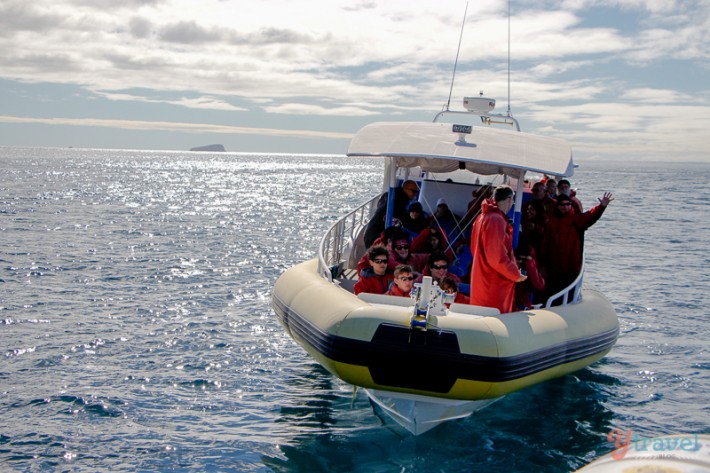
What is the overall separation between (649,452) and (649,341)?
28.0 ft

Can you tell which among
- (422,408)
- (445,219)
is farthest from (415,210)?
(422,408)

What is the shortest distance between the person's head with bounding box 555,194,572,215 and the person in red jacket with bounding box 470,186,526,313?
215 cm

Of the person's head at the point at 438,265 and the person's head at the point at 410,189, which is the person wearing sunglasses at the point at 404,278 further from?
the person's head at the point at 410,189

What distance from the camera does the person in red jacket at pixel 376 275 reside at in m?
7.71

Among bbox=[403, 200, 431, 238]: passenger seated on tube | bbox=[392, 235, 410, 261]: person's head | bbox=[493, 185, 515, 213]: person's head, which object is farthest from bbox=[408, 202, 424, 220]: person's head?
bbox=[493, 185, 515, 213]: person's head

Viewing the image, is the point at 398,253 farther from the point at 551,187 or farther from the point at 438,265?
the point at 551,187

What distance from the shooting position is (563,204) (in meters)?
9.17

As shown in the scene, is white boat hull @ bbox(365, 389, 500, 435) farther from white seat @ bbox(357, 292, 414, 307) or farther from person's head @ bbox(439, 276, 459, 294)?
person's head @ bbox(439, 276, 459, 294)

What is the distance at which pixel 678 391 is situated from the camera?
9562mm

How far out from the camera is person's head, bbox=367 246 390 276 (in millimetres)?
7699

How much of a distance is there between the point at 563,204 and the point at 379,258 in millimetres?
2827

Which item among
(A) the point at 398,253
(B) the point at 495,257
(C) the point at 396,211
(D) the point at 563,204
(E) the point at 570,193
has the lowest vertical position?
(A) the point at 398,253

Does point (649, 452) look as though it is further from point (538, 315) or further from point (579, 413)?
point (579, 413)

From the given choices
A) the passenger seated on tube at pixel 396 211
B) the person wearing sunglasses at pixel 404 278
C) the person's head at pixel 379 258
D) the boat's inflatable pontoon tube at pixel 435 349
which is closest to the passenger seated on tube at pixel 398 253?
the person's head at pixel 379 258
